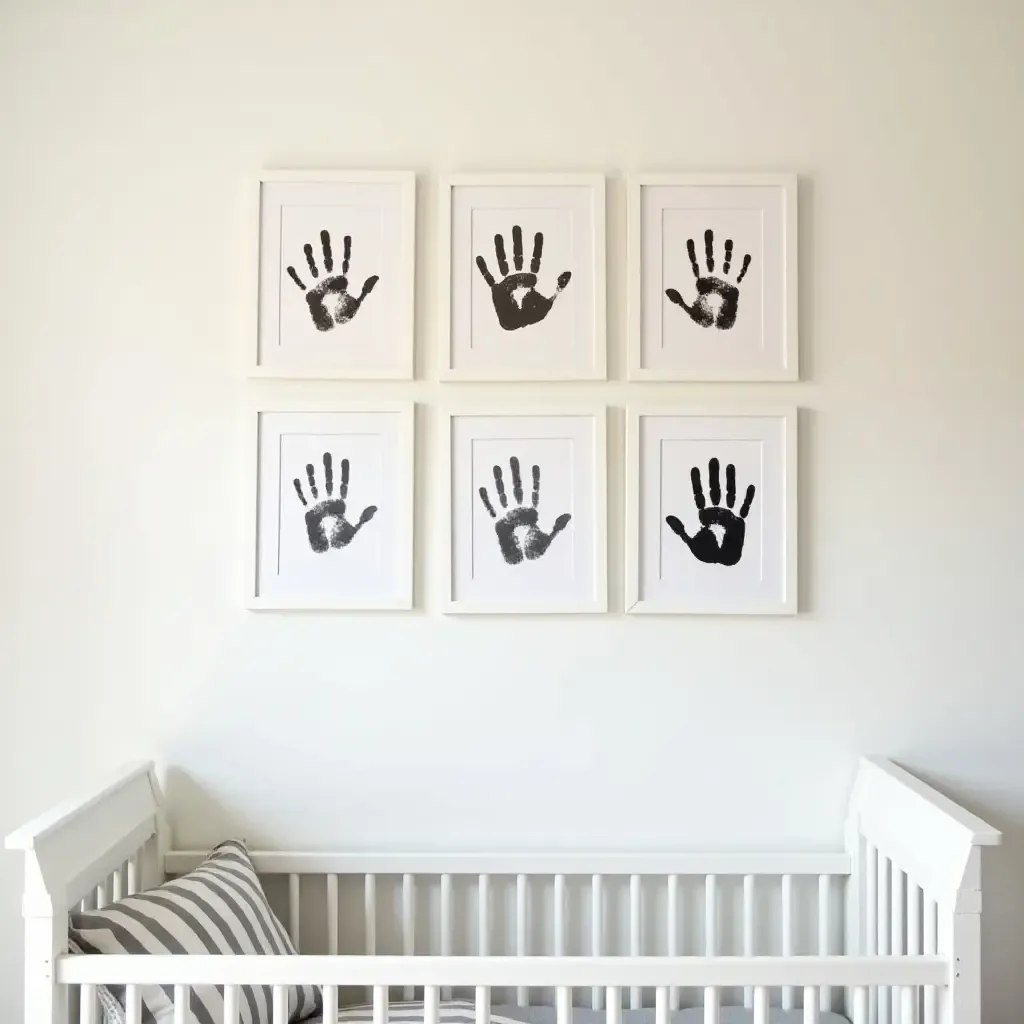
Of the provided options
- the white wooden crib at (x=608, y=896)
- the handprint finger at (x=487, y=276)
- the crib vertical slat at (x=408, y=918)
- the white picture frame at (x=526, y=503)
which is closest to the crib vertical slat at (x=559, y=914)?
the white wooden crib at (x=608, y=896)

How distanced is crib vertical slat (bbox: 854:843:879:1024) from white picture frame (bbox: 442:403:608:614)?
2.24 ft

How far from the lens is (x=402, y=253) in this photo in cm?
193

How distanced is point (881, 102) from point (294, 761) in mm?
1674

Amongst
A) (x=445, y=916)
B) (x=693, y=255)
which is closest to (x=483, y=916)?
(x=445, y=916)

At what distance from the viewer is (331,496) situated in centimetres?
193

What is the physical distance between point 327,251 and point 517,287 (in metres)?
0.36

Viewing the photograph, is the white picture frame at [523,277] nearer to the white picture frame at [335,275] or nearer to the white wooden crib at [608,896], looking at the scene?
the white picture frame at [335,275]

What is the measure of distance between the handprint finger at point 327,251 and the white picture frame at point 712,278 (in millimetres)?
562

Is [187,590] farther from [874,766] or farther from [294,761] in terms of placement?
[874,766]

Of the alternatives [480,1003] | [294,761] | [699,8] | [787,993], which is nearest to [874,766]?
[787,993]

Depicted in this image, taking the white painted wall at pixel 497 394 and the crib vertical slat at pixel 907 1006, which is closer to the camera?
the crib vertical slat at pixel 907 1006

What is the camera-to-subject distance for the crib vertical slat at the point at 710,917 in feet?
6.20

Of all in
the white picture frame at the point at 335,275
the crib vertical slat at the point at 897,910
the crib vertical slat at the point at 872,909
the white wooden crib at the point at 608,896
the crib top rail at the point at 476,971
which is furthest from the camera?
the white picture frame at the point at 335,275

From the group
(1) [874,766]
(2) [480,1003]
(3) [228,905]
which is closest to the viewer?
(2) [480,1003]
